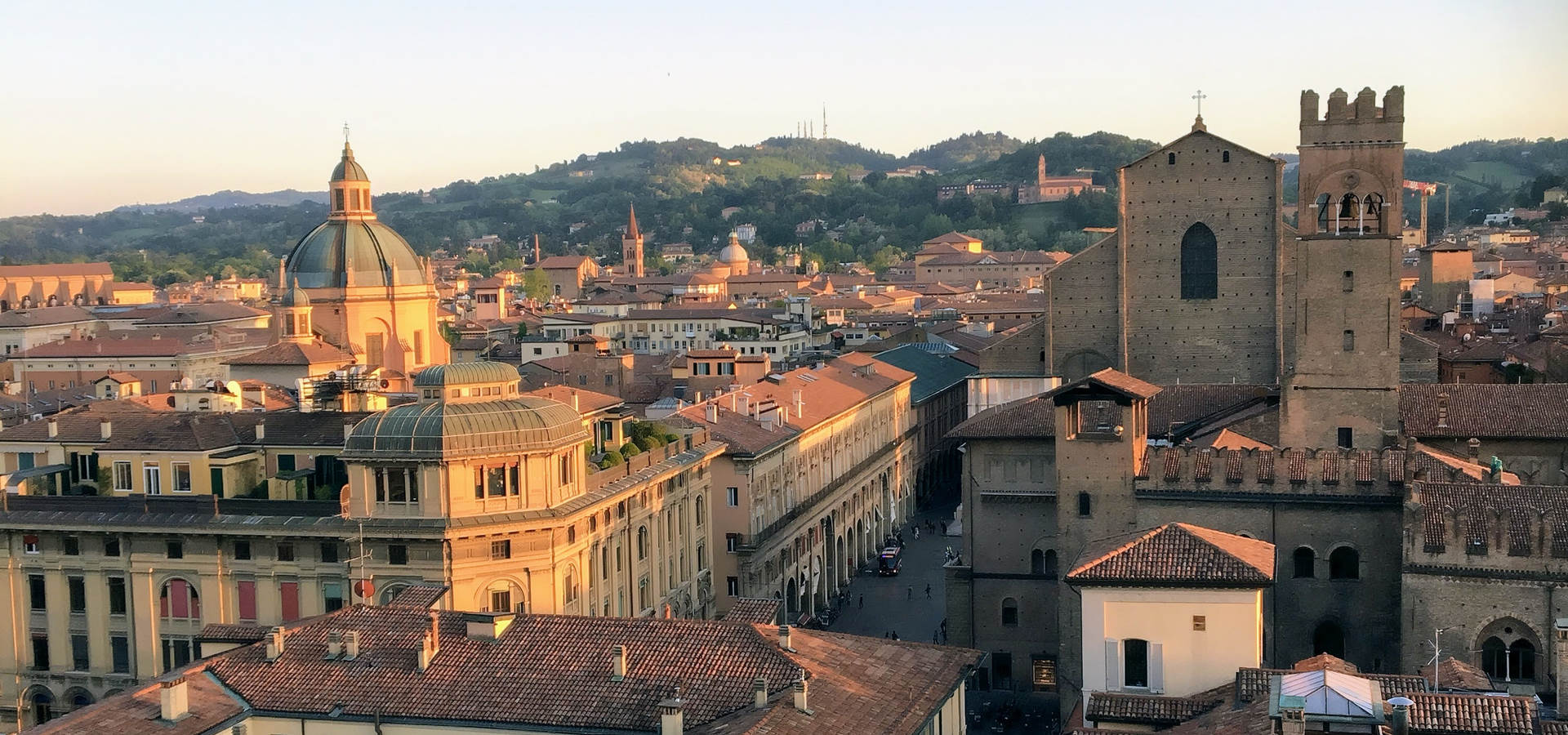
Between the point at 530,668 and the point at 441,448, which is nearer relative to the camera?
the point at 530,668

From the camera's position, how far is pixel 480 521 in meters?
39.1

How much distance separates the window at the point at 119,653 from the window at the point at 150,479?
12.8 feet

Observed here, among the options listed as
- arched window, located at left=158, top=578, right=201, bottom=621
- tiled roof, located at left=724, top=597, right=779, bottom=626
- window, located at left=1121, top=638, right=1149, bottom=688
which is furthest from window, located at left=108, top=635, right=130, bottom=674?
window, located at left=1121, top=638, right=1149, bottom=688

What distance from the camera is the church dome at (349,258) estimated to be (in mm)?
71062

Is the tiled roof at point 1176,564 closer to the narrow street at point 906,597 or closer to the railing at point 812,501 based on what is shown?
the narrow street at point 906,597

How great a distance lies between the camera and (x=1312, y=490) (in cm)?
3719

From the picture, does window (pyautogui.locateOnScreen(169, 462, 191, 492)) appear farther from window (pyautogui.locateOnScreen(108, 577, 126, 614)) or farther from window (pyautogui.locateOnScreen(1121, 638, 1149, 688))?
window (pyautogui.locateOnScreen(1121, 638, 1149, 688))

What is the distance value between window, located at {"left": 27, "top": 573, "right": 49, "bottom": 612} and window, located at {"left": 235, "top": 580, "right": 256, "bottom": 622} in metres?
5.49

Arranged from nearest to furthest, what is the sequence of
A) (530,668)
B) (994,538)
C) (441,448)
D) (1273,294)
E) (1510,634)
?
(530,668)
(1510,634)
(441,448)
(994,538)
(1273,294)

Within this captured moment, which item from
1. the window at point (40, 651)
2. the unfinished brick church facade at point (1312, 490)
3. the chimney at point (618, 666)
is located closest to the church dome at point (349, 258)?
the window at point (40, 651)

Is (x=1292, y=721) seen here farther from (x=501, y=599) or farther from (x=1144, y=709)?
(x=501, y=599)

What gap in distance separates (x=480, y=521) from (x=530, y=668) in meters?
11.6

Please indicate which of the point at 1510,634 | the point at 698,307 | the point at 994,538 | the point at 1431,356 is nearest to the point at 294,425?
the point at 994,538

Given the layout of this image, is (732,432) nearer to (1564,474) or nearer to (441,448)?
(441,448)
